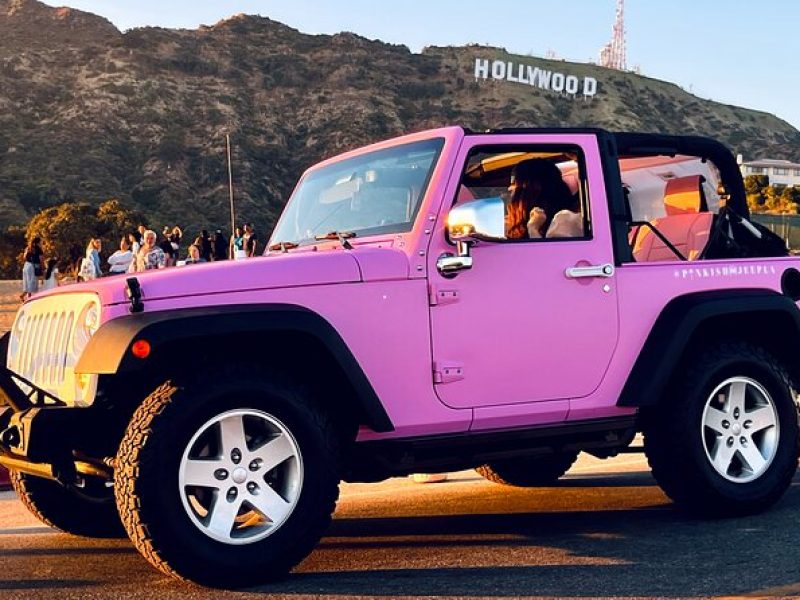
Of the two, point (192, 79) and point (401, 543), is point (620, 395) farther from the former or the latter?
point (192, 79)

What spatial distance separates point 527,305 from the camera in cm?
504

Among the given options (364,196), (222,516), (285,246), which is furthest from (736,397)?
(222,516)

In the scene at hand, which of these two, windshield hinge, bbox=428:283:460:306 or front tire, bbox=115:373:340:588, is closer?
front tire, bbox=115:373:340:588

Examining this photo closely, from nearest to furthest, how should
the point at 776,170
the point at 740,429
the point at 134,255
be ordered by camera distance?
1. the point at 740,429
2. the point at 134,255
3. the point at 776,170

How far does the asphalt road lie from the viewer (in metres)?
4.12

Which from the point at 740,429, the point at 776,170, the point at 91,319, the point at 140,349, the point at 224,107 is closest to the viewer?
the point at 140,349

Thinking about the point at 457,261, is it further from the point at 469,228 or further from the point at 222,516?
the point at 222,516

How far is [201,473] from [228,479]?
0.39ft

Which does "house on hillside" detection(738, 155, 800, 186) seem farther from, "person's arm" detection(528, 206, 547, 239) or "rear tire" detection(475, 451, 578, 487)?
"person's arm" detection(528, 206, 547, 239)

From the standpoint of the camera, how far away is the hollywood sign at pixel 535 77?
11644 cm

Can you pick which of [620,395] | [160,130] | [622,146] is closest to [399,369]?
[620,395]

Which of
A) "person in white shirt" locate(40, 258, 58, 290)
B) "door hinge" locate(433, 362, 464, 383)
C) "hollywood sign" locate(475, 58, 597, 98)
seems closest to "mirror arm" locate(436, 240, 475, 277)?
"door hinge" locate(433, 362, 464, 383)

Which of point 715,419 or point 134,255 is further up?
point 715,419

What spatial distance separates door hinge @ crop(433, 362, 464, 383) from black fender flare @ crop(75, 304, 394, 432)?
37 centimetres
